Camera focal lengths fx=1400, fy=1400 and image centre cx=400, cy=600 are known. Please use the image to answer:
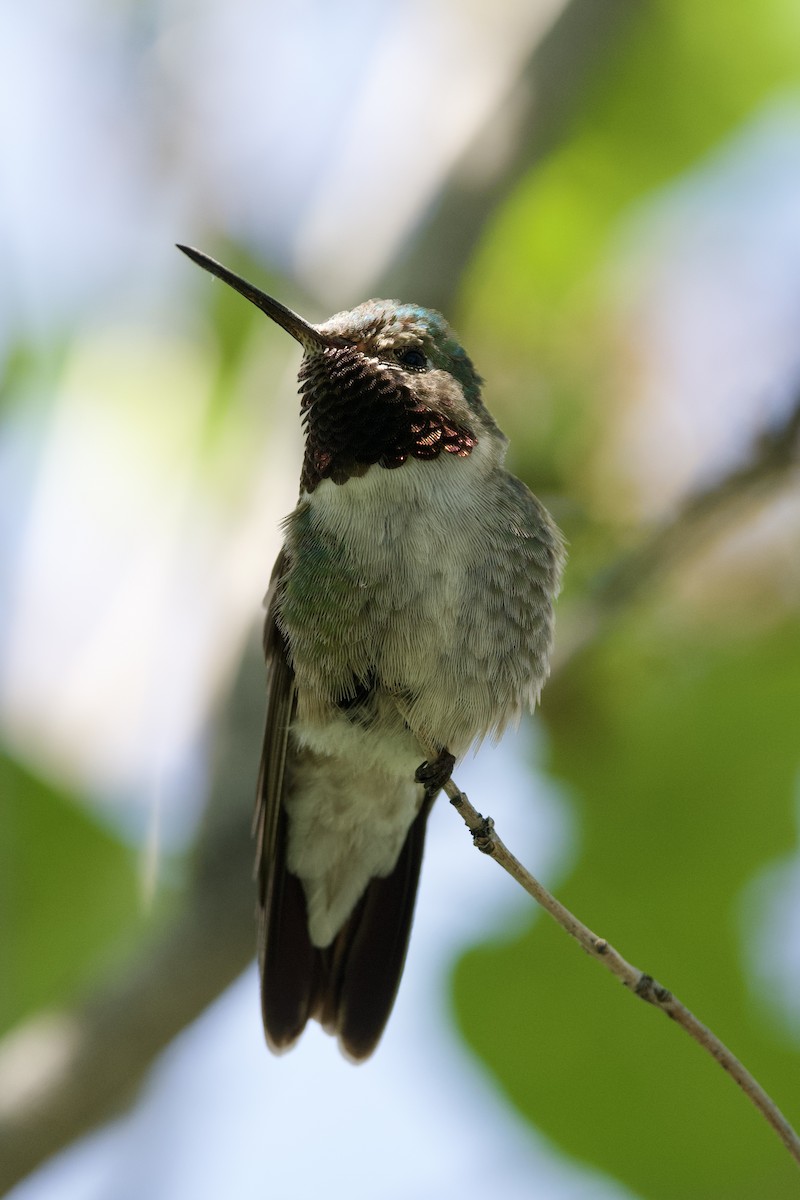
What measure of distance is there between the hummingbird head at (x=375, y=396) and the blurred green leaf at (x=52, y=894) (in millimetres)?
1107

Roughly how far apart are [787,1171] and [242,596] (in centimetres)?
195

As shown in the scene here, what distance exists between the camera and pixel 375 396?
326cm

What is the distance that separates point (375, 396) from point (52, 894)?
1.59m

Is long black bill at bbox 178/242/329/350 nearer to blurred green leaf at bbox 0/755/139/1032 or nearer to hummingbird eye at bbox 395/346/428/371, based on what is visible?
hummingbird eye at bbox 395/346/428/371

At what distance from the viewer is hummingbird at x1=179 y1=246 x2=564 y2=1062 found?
118 inches

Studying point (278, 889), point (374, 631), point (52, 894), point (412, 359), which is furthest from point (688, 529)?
point (52, 894)

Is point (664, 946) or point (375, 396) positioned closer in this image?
point (375, 396)

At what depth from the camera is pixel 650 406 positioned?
4098 mm

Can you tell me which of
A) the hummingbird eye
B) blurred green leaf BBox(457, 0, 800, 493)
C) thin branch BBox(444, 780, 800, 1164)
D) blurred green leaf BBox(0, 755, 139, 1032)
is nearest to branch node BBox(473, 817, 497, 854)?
thin branch BBox(444, 780, 800, 1164)

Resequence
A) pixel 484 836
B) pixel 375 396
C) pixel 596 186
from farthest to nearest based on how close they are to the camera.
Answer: pixel 596 186 < pixel 375 396 < pixel 484 836

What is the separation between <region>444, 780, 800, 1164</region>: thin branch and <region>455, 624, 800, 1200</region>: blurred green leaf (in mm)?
1081

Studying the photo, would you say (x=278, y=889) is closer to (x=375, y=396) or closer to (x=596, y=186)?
(x=375, y=396)

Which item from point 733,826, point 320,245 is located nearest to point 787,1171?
point 733,826

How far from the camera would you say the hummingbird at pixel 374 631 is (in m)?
3.00
